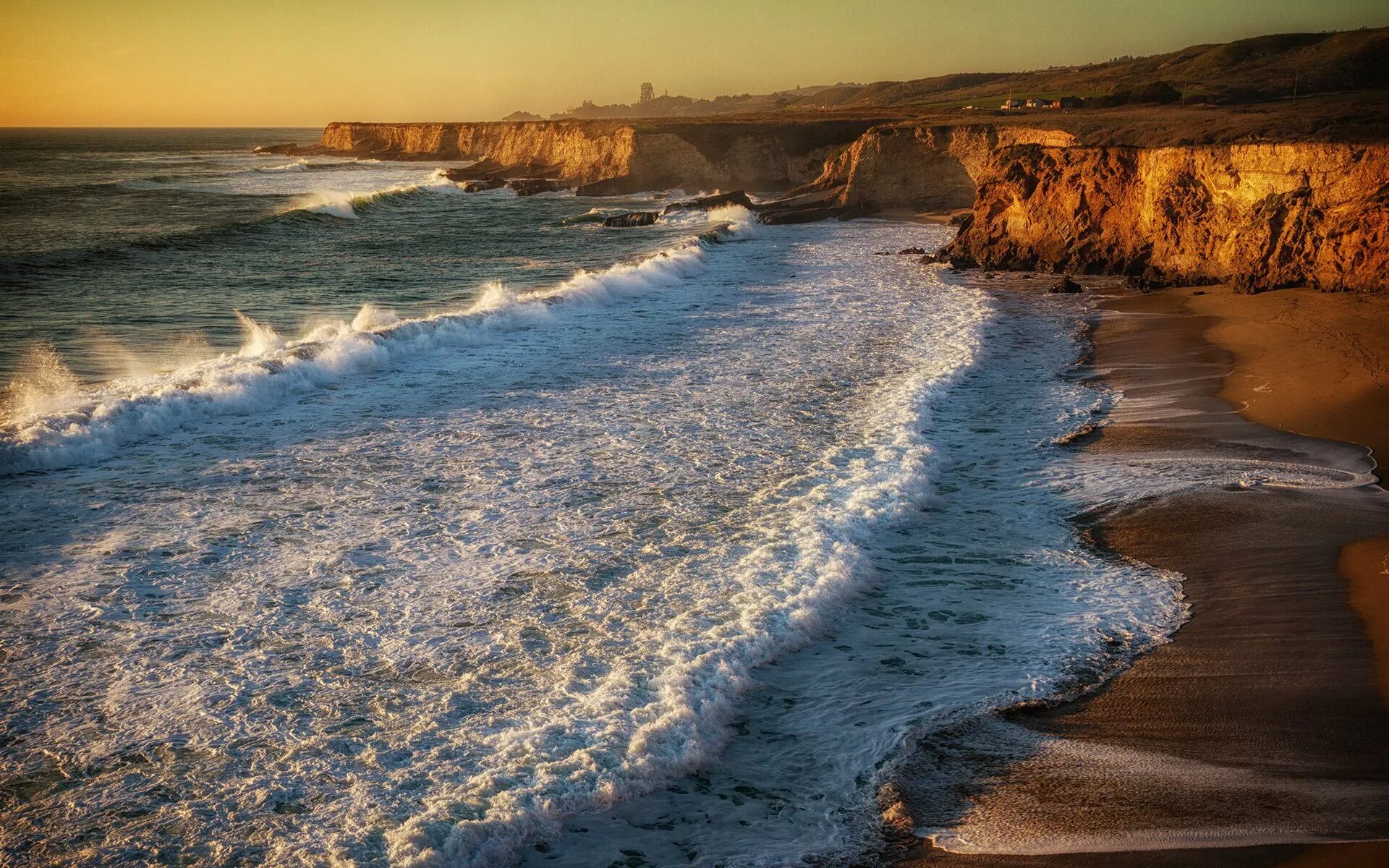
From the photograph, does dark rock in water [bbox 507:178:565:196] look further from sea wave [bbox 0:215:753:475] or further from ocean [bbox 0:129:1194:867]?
ocean [bbox 0:129:1194:867]

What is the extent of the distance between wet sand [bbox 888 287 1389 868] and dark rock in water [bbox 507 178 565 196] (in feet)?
196

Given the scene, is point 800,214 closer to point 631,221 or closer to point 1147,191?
point 631,221

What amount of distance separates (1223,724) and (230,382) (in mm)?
12797

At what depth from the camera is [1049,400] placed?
1395cm

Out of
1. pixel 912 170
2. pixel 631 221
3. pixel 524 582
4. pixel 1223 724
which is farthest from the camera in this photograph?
pixel 912 170

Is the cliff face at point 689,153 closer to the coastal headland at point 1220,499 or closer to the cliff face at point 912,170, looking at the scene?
the cliff face at point 912,170

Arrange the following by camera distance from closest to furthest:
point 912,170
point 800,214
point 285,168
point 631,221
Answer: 1. point 800,214
2. point 631,221
3. point 912,170
4. point 285,168

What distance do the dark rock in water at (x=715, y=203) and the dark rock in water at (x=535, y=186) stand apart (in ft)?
67.1

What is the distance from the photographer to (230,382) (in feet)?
44.3

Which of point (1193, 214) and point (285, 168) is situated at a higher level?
point (285, 168)

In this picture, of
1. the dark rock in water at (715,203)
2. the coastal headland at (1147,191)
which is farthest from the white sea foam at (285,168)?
the coastal headland at (1147,191)

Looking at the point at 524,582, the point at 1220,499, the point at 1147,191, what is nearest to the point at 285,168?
the point at 1147,191

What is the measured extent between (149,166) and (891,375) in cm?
9296

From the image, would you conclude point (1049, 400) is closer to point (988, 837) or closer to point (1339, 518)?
point (1339, 518)
